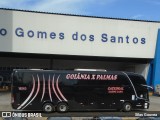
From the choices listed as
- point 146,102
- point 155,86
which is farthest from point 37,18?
point 146,102

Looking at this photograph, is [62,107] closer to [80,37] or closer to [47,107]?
[47,107]

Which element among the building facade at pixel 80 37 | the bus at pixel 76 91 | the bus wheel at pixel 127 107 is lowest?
the bus wheel at pixel 127 107

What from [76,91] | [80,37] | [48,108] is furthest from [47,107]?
[80,37]

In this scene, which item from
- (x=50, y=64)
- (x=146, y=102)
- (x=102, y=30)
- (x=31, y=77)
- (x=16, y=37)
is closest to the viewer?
(x=31, y=77)

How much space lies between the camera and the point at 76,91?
24094 millimetres

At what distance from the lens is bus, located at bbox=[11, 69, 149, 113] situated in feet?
76.0

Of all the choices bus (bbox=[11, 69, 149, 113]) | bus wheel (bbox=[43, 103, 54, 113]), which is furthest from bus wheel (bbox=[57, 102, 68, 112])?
bus wheel (bbox=[43, 103, 54, 113])

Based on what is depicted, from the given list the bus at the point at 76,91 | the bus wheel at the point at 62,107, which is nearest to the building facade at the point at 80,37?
the bus at the point at 76,91

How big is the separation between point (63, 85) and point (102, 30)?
70.0 feet

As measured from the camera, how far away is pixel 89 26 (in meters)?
43.6

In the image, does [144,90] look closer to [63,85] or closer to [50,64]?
[63,85]

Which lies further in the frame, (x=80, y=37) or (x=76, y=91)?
(x=80, y=37)

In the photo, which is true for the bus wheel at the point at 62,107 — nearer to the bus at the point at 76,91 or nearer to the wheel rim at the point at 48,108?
the bus at the point at 76,91

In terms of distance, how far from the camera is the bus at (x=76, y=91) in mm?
23156
